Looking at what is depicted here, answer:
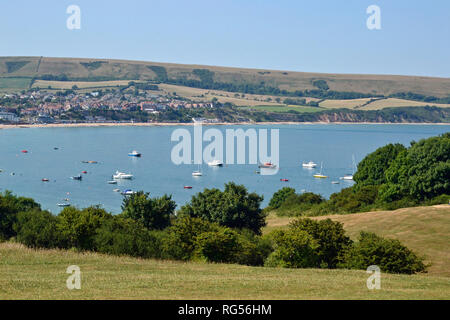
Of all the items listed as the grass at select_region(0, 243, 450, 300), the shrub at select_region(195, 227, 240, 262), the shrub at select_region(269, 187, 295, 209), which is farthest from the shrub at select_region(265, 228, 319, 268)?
the shrub at select_region(269, 187, 295, 209)

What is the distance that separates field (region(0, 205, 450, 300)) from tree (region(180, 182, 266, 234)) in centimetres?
1416

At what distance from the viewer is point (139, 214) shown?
39.4 metres

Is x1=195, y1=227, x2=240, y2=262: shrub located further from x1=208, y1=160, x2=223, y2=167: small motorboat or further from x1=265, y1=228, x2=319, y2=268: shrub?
x1=208, y1=160, x2=223, y2=167: small motorboat

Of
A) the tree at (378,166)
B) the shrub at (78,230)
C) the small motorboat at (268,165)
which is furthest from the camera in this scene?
the small motorboat at (268,165)

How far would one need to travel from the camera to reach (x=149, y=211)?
39.6 m

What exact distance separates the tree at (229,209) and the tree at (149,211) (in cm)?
259

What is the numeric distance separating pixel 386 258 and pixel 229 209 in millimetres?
17112

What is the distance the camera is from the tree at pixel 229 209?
41344 mm

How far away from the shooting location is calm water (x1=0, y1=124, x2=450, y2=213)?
86500mm

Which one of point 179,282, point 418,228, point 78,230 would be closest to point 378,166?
Result: point 418,228

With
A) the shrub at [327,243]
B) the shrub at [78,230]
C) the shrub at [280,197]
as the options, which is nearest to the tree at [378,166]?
the shrub at [280,197]

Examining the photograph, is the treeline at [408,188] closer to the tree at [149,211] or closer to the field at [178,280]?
the tree at [149,211]
